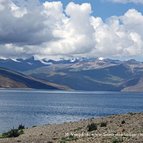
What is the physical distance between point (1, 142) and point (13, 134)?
10.5 metres

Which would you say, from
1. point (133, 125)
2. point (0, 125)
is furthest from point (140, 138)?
point (0, 125)

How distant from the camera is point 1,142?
42469 millimetres

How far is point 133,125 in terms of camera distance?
50.0 m

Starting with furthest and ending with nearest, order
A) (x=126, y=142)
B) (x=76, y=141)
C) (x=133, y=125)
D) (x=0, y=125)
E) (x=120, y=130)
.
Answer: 1. (x=0, y=125)
2. (x=133, y=125)
3. (x=120, y=130)
4. (x=76, y=141)
5. (x=126, y=142)

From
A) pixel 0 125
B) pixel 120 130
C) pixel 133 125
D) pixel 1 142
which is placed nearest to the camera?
pixel 1 142

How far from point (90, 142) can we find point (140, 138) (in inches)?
170

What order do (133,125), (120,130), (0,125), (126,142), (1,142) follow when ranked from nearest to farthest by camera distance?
(126,142) → (1,142) → (120,130) → (133,125) → (0,125)

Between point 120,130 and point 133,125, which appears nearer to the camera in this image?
point 120,130

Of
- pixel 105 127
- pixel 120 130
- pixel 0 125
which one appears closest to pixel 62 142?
pixel 120 130

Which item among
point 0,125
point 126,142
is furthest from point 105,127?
point 0,125

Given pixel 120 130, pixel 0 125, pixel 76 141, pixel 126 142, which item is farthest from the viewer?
pixel 0 125

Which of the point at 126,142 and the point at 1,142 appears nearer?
the point at 126,142

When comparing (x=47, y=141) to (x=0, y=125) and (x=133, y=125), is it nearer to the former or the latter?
(x=133, y=125)

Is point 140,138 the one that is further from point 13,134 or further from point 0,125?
point 0,125
